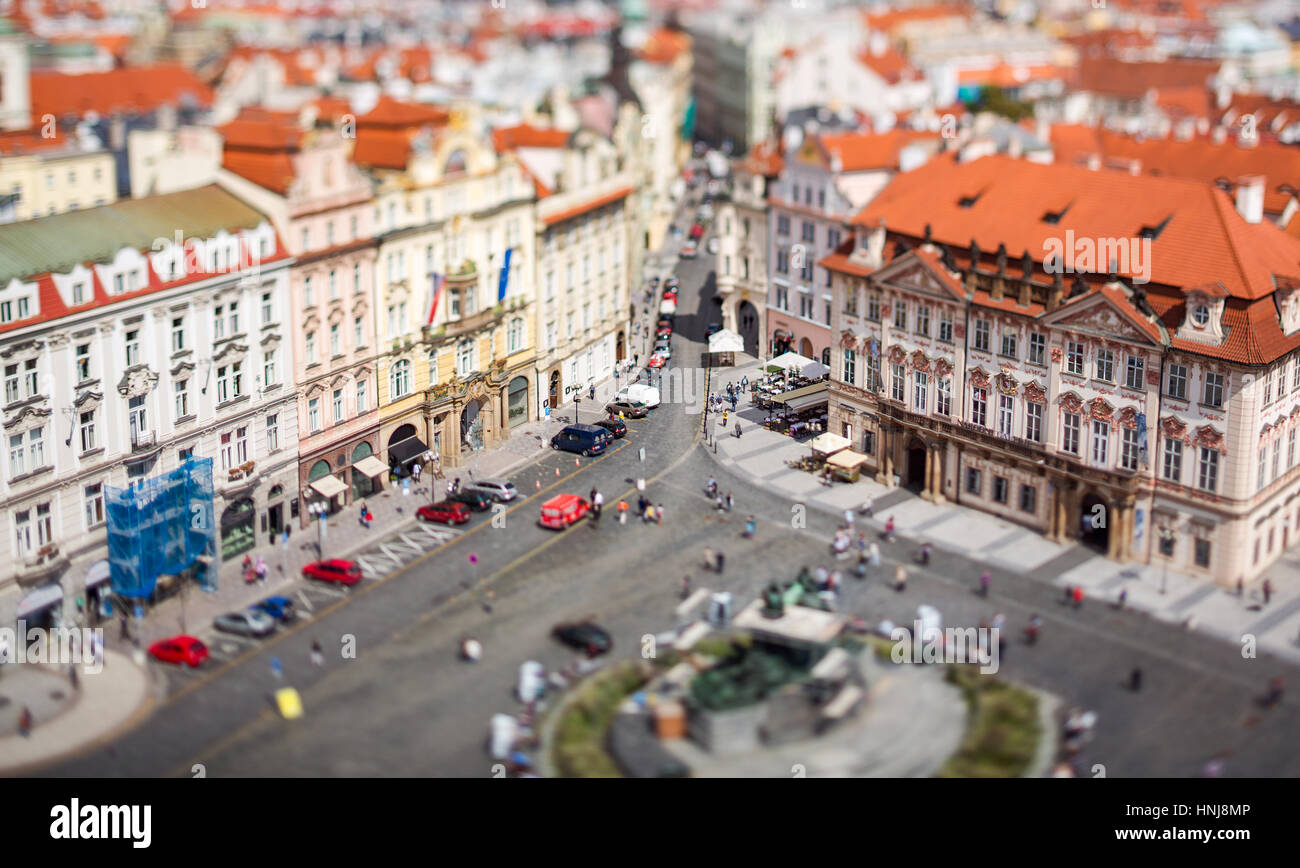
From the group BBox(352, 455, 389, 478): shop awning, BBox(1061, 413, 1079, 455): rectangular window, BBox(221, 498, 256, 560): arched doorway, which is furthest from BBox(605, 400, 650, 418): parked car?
BBox(1061, 413, 1079, 455): rectangular window

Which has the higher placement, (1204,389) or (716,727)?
(1204,389)

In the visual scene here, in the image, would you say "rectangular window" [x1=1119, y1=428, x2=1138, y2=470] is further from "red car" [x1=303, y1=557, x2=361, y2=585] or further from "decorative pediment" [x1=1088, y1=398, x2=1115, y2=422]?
"red car" [x1=303, y1=557, x2=361, y2=585]

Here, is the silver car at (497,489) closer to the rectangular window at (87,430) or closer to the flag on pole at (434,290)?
the flag on pole at (434,290)

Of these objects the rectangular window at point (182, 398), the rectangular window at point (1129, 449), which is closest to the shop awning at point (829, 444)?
the rectangular window at point (1129, 449)

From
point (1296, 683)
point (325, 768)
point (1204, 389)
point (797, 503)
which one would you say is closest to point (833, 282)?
point (797, 503)

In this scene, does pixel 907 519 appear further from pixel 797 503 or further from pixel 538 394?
pixel 538 394

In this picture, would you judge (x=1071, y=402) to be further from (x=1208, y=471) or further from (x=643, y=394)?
(x=643, y=394)

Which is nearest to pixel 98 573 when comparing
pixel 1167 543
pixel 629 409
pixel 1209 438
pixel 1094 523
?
pixel 629 409
